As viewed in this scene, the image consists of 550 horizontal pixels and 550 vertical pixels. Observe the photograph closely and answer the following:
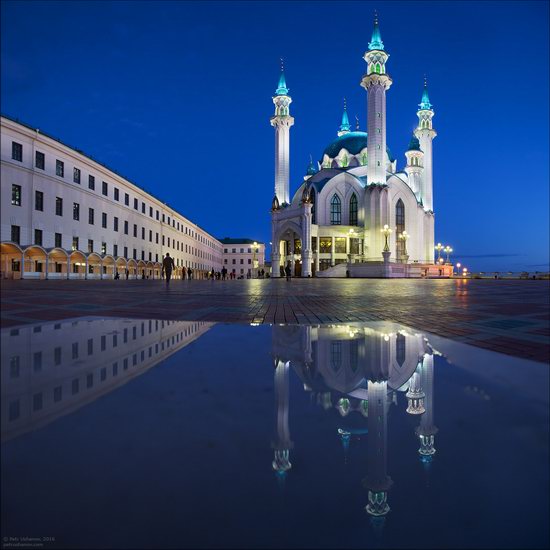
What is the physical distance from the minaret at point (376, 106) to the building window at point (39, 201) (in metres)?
43.6

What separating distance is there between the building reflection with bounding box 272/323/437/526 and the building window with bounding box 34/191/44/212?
37.5 meters

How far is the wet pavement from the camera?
1044mm

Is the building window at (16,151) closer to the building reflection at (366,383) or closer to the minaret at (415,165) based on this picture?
the building reflection at (366,383)

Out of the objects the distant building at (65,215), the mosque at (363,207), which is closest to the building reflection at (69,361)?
the distant building at (65,215)

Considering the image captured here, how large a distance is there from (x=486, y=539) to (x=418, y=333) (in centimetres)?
366

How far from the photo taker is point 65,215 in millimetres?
38844

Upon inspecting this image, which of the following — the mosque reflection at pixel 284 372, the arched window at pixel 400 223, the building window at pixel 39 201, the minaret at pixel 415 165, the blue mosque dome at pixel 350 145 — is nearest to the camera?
the mosque reflection at pixel 284 372

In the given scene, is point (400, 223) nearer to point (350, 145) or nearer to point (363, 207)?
point (363, 207)

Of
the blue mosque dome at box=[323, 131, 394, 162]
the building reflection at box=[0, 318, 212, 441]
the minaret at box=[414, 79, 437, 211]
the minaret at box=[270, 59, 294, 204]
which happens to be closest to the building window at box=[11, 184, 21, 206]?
the building reflection at box=[0, 318, 212, 441]

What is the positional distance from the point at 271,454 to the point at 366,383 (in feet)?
3.63

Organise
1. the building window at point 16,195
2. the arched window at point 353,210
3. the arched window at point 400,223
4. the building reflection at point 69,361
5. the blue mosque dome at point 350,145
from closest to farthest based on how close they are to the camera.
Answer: the building reflection at point 69,361, the building window at point 16,195, the arched window at point 400,223, the arched window at point 353,210, the blue mosque dome at point 350,145

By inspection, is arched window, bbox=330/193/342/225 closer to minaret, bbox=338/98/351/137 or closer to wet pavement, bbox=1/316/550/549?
minaret, bbox=338/98/351/137

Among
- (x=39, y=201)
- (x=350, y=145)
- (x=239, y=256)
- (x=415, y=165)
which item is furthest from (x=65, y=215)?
(x=239, y=256)

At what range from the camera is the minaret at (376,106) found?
58469 mm
